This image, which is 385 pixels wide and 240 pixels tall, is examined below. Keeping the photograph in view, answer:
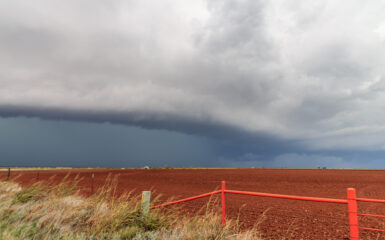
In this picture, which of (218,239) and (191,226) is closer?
(218,239)

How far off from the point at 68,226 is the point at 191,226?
296cm

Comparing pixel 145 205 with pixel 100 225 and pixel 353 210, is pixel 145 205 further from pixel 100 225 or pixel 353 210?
pixel 353 210

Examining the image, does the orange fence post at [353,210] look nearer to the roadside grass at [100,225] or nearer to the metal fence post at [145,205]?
the roadside grass at [100,225]

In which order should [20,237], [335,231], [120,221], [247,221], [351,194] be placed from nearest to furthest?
[351,194] < [20,237] < [120,221] < [335,231] < [247,221]

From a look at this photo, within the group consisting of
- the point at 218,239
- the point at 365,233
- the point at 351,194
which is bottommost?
the point at 365,233

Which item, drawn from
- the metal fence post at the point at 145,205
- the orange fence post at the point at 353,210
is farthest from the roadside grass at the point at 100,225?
the orange fence post at the point at 353,210

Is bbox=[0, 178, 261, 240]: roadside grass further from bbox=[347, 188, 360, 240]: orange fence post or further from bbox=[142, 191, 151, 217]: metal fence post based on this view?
bbox=[347, 188, 360, 240]: orange fence post

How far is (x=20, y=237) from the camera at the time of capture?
5.29m

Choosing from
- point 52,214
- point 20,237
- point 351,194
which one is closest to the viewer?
point 351,194

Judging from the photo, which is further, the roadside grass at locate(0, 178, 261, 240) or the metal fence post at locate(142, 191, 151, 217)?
the metal fence post at locate(142, 191, 151, 217)

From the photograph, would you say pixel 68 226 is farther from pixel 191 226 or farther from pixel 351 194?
pixel 351 194

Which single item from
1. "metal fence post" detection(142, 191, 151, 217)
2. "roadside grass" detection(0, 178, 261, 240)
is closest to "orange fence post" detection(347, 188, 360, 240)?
"roadside grass" detection(0, 178, 261, 240)

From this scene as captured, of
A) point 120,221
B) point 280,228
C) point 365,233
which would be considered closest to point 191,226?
point 120,221

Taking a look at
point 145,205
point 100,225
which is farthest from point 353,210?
point 100,225
